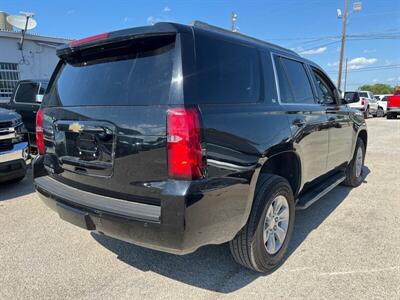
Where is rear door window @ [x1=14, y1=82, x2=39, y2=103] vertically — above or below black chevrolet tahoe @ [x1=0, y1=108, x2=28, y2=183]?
above

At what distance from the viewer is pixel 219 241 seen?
8.43ft

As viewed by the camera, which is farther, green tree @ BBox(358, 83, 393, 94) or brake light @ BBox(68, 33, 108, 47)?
green tree @ BBox(358, 83, 393, 94)

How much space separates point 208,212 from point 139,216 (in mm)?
461

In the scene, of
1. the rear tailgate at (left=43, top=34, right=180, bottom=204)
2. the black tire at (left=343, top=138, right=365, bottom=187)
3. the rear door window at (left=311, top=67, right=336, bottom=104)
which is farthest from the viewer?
the black tire at (left=343, top=138, right=365, bottom=187)

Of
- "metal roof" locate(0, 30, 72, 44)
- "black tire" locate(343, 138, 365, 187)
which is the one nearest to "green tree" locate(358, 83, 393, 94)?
"metal roof" locate(0, 30, 72, 44)

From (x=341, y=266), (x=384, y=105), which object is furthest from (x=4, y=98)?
(x=384, y=105)

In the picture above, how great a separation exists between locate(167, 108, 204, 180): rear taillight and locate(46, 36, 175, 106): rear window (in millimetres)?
179

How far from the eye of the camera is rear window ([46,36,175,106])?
2.43 m

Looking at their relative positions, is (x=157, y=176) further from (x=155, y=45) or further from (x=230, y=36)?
(x=230, y=36)

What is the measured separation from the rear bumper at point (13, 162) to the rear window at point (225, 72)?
378cm

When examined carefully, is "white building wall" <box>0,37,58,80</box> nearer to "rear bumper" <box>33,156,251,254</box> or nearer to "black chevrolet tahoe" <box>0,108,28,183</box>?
"black chevrolet tahoe" <box>0,108,28,183</box>

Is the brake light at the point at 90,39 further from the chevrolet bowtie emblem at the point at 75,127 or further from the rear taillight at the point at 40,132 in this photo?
the rear taillight at the point at 40,132

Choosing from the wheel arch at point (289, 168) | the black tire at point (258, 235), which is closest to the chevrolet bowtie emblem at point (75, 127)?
the black tire at point (258, 235)

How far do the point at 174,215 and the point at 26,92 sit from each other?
706 cm
